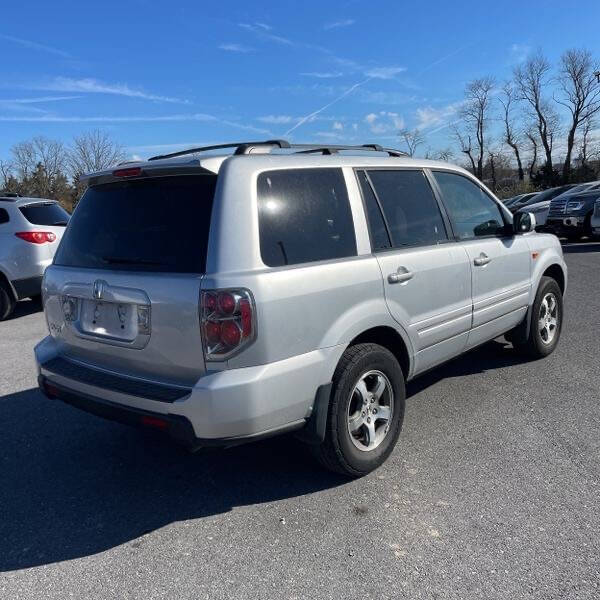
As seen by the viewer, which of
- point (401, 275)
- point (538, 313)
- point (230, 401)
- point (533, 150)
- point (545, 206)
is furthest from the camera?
point (533, 150)

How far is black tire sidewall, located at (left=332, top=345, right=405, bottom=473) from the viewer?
10.1ft

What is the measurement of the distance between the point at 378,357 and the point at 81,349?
173cm

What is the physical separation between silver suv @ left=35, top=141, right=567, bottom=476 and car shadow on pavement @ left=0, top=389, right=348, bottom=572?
539mm

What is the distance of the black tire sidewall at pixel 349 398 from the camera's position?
3090 mm

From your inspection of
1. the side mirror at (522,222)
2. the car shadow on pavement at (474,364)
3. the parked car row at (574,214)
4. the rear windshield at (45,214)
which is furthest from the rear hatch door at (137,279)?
the parked car row at (574,214)

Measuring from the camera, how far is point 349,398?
3.15 m

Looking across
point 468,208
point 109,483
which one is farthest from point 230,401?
point 468,208

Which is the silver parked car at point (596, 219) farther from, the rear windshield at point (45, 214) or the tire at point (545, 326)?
the rear windshield at point (45, 214)

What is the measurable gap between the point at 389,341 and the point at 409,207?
0.96 metres

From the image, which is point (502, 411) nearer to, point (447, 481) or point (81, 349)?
point (447, 481)

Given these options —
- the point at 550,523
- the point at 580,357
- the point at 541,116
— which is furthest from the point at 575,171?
the point at 550,523

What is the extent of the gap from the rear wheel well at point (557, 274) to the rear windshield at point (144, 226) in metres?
3.79

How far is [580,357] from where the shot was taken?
5.36 meters

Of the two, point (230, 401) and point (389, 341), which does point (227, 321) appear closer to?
point (230, 401)
